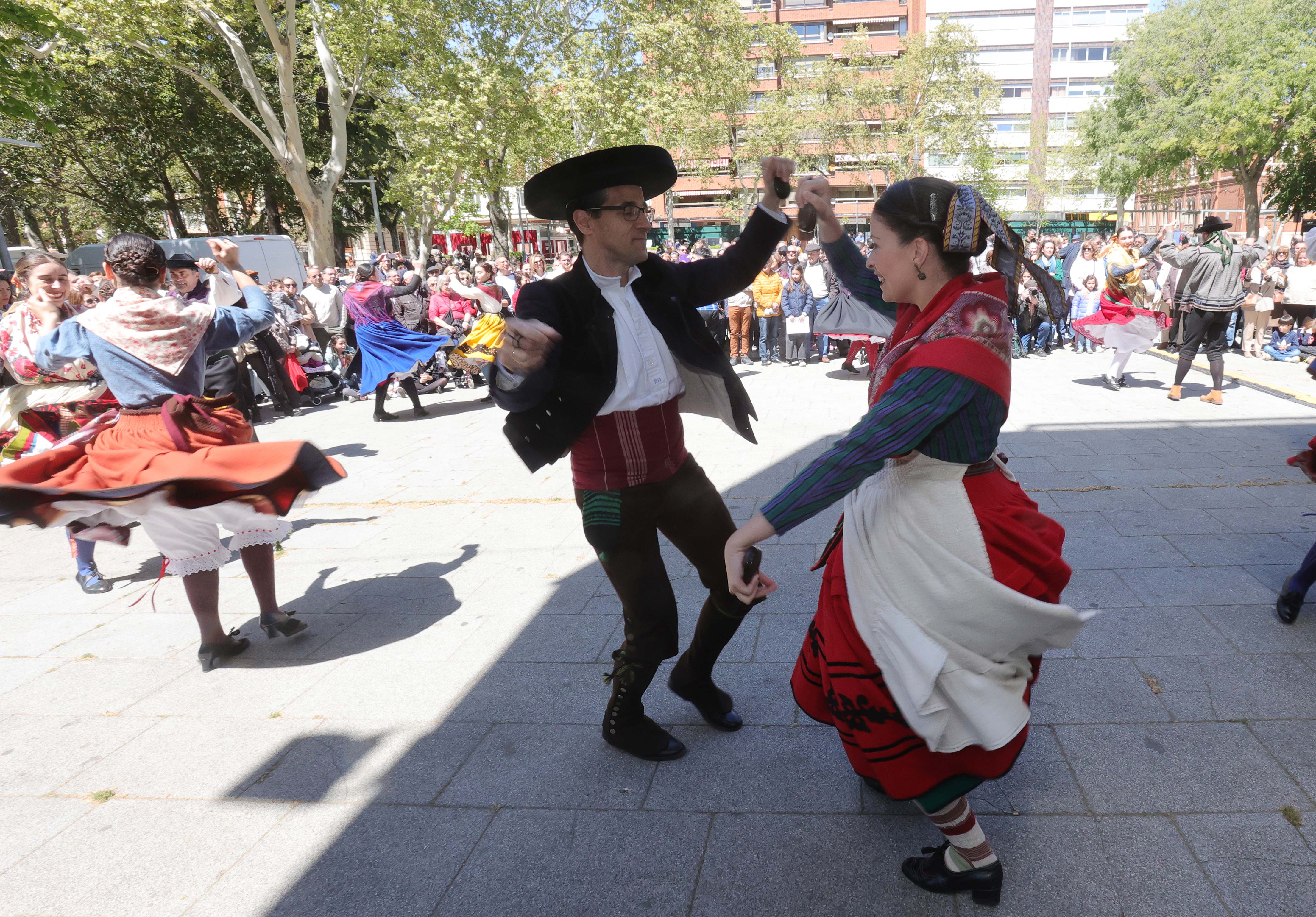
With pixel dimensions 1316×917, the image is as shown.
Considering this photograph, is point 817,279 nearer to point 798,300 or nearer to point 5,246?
point 798,300

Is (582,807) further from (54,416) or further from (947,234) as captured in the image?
(54,416)

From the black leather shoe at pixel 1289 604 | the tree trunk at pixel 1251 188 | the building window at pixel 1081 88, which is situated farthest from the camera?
the building window at pixel 1081 88

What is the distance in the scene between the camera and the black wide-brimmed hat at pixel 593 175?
2496mm

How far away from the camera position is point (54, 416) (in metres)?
4.04

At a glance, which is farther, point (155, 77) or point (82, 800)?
point (155, 77)

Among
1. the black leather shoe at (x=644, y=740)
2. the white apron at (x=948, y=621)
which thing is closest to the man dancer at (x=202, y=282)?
the black leather shoe at (x=644, y=740)

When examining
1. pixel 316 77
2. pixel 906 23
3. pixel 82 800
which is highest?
pixel 906 23

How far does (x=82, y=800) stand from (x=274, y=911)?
1.13m

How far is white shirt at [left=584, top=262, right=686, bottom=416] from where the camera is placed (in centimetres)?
254

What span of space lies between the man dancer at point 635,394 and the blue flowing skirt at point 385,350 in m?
7.52

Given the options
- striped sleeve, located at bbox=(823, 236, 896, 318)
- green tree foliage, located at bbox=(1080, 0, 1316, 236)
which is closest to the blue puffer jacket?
striped sleeve, located at bbox=(823, 236, 896, 318)

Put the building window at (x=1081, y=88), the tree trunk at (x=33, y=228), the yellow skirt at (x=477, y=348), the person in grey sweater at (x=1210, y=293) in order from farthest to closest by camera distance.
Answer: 1. the building window at (x=1081, y=88)
2. the tree trunk at (x=33, y=228)
3. the yellow skirt at (x=477, y=348)
4. the person in grey sweater at (x=1210, y=293)

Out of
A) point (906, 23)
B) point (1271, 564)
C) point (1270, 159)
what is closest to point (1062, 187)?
point (1270, 159)

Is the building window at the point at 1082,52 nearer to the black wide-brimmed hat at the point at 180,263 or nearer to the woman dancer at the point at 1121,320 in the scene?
the woman dancer at the point at 1121,320
